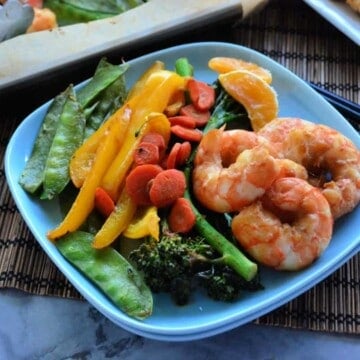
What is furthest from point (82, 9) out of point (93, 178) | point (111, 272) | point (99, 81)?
point (111, 272)

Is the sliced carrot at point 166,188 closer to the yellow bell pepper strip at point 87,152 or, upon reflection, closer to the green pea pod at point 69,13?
the yellow bell pepper strip at point 87,152

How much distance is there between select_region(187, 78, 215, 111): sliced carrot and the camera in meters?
1.85

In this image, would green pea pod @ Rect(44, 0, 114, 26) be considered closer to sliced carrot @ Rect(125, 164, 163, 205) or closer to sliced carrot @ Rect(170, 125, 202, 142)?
sliced carrot @ Rect(170, 125, 202, 142)

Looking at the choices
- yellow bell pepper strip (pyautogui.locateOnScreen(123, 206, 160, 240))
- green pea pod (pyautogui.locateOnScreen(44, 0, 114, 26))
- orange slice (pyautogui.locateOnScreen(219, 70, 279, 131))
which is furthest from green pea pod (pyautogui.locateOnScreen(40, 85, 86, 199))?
green pea pod (pyautogui.locateOnScreen(44, 0, 114, 26))

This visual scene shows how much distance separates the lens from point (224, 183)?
1552 millimetres

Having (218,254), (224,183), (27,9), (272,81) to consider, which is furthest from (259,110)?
(27,9)

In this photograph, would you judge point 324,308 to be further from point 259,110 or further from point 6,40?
point 6,40

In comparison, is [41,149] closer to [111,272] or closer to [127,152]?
[127,152]

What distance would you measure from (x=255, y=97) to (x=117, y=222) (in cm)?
55

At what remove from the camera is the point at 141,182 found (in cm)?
161

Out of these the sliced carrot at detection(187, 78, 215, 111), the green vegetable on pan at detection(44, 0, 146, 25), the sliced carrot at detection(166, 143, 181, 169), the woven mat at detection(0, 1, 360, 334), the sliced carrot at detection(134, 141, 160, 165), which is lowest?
the woven mat at detection(0, 1, 360, 334)

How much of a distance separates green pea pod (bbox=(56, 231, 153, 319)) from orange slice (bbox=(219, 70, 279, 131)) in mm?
567

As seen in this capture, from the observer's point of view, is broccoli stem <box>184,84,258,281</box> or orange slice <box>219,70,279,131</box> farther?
orange slice <box>219,70,279,131</box>

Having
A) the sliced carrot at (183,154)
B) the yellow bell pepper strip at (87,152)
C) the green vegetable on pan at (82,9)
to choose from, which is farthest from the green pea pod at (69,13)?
the sliced carrot at (183,154)
